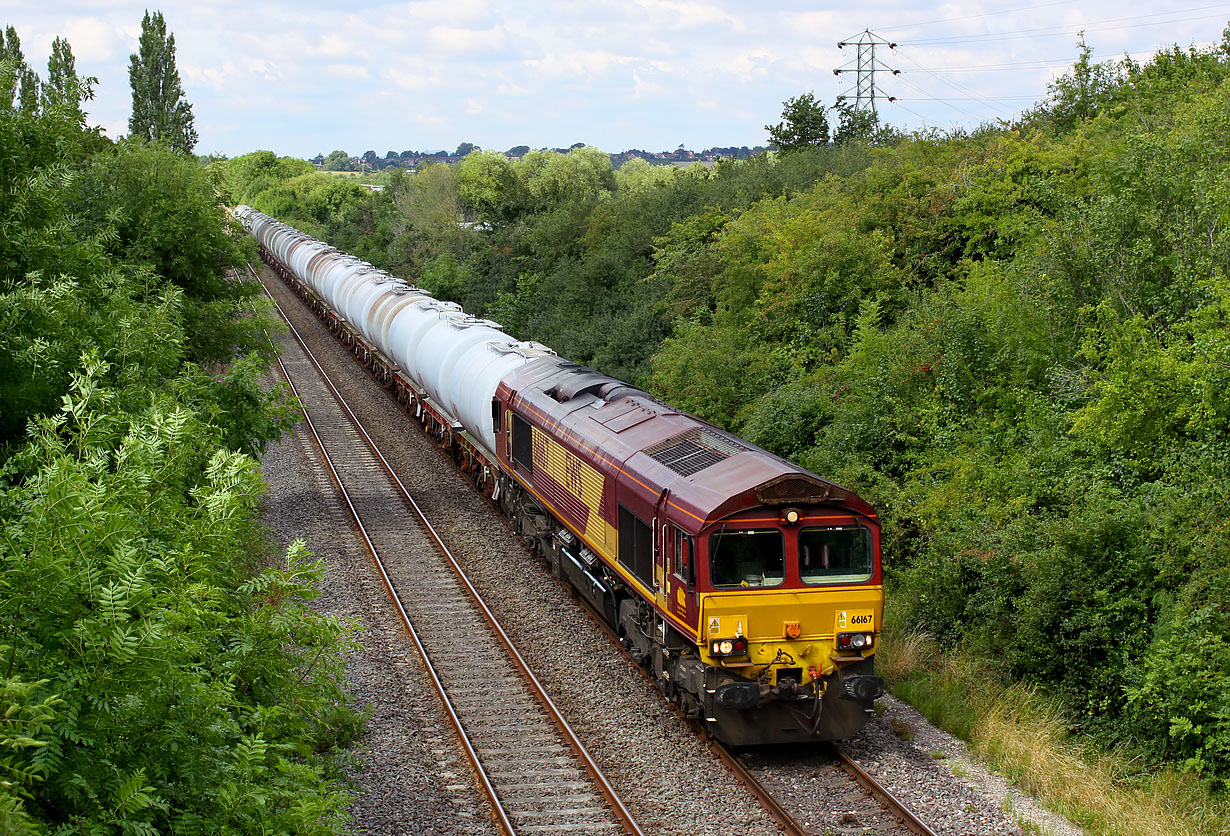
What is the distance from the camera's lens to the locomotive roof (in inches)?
464

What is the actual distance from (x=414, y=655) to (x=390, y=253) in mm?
51394

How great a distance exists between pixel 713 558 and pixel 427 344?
17196mm

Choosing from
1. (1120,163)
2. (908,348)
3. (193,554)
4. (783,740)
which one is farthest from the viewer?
(908,348)

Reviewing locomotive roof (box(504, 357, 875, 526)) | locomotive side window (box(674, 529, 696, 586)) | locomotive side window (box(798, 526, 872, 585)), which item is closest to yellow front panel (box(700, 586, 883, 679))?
locomotive side window (box(798, 526, 872, 585))

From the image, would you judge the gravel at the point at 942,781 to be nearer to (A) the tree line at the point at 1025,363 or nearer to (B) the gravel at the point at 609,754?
(B) the gravel at the point at 609,754

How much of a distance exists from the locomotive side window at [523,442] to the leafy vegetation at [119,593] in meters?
5.21

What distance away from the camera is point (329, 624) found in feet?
29.9

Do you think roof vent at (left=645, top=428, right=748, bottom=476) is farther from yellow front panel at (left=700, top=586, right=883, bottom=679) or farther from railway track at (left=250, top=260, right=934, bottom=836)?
railway track at (left=250, top=260, right=934, bottom=836)

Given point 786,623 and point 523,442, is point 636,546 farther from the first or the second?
point 523,442

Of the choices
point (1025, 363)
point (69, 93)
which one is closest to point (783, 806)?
point (1025, 363)

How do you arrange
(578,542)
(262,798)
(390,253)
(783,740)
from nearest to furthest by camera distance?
(262,798) < (783,740) < (578,542) < (390,253)

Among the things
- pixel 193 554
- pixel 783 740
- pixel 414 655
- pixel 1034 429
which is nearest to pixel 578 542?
pixel 414 655

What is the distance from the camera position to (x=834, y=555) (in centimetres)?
1207

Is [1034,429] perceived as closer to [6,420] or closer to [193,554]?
[193,554]
